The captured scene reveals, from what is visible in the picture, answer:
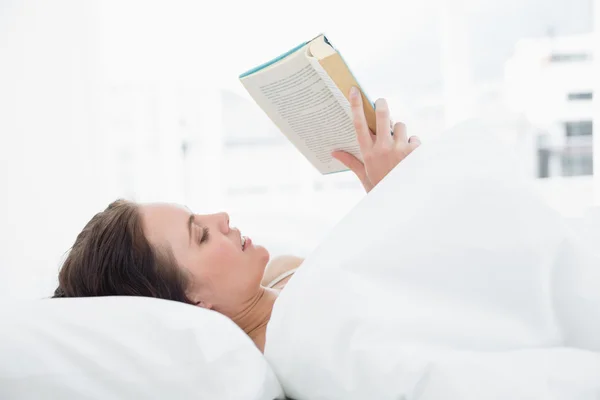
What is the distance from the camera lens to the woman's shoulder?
146cm

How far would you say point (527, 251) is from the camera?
0.83 m

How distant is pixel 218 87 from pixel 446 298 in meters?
3.47

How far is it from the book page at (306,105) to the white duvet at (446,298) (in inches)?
9.3

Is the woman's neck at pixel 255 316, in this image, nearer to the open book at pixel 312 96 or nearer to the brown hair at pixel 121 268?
the brown hair at pixel 121 268

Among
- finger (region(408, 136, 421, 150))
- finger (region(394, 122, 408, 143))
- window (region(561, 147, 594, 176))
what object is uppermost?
finger (region(394, 122, 408, 143))

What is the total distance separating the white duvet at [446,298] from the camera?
2.28 ft

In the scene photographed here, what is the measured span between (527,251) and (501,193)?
9 cm

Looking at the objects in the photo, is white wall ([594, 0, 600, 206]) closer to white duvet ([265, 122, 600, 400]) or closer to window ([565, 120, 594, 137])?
window ([565, 120, 594, 137])

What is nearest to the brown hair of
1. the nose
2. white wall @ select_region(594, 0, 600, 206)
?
the nose

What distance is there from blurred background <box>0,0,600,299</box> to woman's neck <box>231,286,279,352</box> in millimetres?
2098

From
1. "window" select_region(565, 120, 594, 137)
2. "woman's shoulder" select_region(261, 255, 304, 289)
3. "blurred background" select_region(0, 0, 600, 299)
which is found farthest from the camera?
"window" select_region(565, 120, 594, 137)

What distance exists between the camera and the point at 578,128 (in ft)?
13.3

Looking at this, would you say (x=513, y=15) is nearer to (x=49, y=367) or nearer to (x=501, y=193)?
(x=501, y=193)

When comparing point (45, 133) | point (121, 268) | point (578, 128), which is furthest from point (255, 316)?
point (578, 128)
